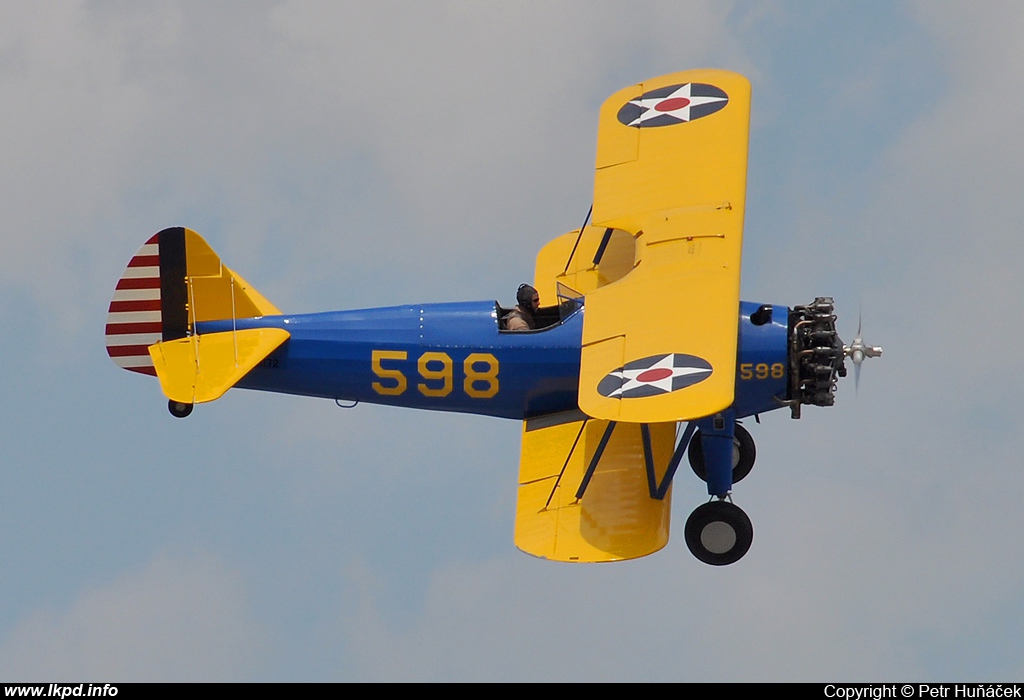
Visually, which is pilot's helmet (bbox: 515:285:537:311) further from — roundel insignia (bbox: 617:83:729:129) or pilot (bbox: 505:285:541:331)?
roundel insignia (bbox: 617:83:729:129)

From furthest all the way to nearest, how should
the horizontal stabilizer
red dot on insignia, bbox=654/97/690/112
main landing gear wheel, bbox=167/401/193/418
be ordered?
red dot on insignia, bbox=654/97/690/112, main landing gear wheel, bbox=167/401/193/418, the horizontal stabilizer

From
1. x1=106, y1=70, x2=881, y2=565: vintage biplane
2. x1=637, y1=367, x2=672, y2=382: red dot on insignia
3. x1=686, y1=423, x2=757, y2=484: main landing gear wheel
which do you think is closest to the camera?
x1=637, y1=367, x2=672, y2=382: red dot on insignia

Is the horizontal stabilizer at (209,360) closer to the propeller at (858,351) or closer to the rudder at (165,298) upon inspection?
→ the rudder at (165,298)

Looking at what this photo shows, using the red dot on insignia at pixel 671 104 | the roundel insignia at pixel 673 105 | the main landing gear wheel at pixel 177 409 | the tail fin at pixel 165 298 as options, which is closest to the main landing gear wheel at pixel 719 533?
the roundel insignia at pixel 673 105

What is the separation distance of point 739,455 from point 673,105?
143 inches

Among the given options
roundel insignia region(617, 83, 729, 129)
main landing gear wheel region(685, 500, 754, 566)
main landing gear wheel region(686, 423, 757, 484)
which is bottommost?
main landing gear wheel region(685, 500, 754, 566)

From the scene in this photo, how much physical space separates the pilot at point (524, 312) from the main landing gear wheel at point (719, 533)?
2375 mm

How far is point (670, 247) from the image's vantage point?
→ 677 inches

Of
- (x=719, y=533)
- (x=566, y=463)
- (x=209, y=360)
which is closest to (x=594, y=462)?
(x=566, y=463)

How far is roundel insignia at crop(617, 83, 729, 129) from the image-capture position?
18.8 metres

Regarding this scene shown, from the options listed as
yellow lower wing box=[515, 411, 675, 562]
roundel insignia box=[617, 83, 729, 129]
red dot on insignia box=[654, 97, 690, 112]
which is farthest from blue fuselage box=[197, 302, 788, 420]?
red dot on insignia box=[654, 97, 690, 112]

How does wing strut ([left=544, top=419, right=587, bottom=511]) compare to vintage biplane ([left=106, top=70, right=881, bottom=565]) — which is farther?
wing strut ([left=544, top=419, right=587, bottom=511])

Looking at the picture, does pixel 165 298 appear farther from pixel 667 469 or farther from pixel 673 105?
pixel 673 105

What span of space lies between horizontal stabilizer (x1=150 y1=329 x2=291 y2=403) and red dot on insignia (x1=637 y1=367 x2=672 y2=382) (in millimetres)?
4364
